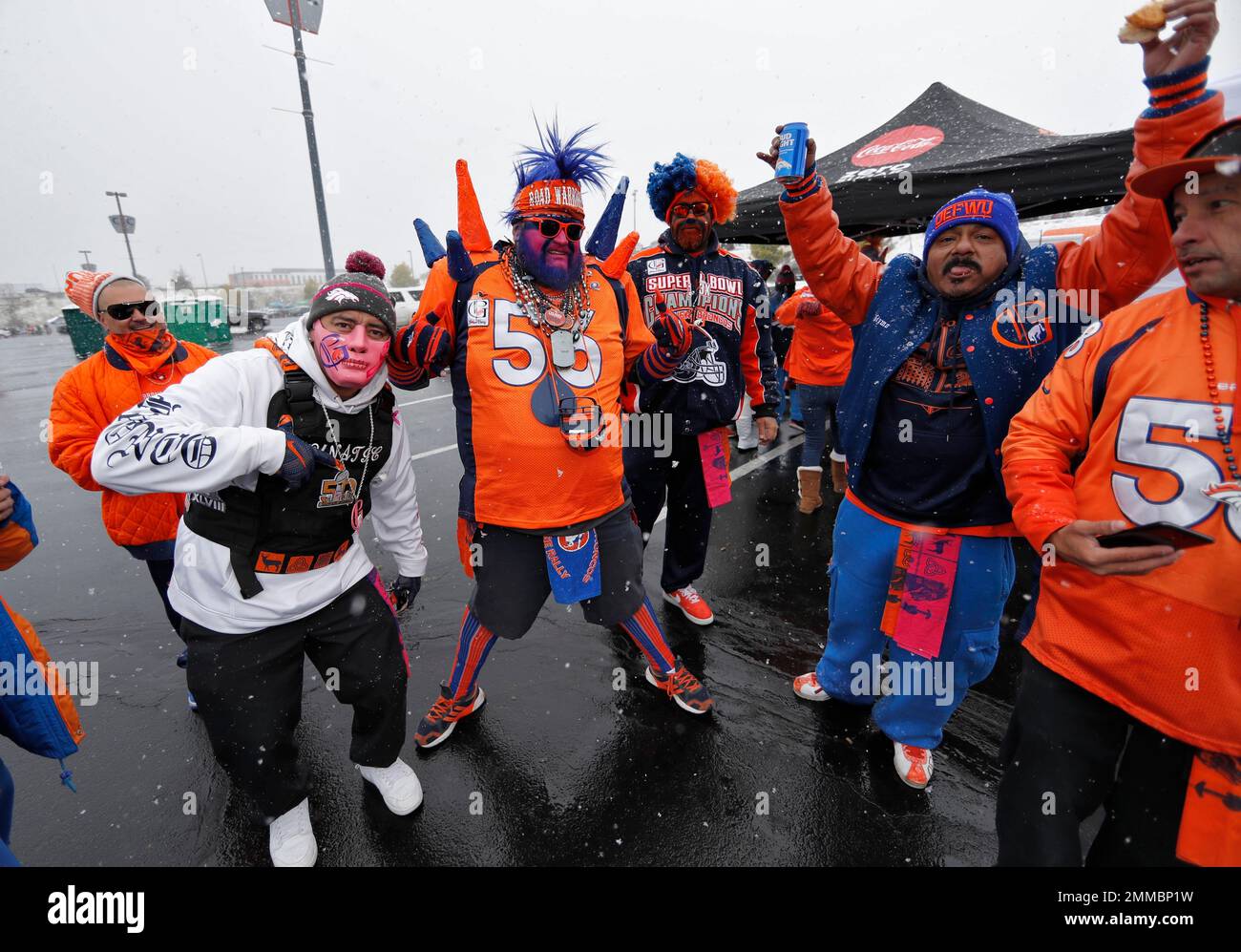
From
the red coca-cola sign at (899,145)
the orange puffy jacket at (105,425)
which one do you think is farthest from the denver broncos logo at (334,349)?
the red coca-cola sign at (899,145)

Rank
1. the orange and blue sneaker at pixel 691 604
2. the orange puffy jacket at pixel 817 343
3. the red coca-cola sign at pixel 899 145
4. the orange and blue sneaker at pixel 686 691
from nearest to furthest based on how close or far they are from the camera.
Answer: the orange and blue sneaker at pixel 686 691 → the orange and blue sneaker at pixel 691 604 → the orange puffy jacket at pixel 817 343 → the red coca-cola sign at pixel 899 145

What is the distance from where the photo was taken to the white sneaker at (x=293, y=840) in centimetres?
192

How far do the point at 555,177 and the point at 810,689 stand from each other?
2512 millimetres

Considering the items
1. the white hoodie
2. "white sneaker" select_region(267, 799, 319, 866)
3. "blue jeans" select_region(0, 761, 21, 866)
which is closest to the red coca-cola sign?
the white hoodie

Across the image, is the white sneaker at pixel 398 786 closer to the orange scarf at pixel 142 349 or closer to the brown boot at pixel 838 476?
the orange scarf at pixel 142 349

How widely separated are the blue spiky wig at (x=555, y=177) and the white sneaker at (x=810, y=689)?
2.32m

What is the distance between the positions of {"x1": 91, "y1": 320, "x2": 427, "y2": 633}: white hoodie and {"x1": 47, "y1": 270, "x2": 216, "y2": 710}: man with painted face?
86cm

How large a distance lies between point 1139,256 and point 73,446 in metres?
3.92

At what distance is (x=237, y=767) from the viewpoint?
71.7 inches

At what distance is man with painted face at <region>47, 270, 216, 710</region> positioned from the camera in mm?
2354

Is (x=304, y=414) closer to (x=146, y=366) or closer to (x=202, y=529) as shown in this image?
(x=202, y=529)

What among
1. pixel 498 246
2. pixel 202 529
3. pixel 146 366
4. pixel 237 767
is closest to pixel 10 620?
pixel 202 529

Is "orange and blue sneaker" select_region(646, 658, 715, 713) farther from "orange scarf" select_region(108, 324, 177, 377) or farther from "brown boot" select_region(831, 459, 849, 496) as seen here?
"brown boot" select_region(831, 459, 849, 496)

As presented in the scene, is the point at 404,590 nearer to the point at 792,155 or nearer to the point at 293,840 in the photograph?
the point at 293,840
